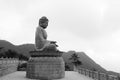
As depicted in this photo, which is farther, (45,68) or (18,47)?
(18,47)

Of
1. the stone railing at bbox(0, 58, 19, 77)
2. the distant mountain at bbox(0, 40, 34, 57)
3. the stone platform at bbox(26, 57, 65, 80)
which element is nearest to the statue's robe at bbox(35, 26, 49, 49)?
the stone platform at bbox(26, 57, 65, 80)

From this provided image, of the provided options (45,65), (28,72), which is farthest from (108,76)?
(28,72)

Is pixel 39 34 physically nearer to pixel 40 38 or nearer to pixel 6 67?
pixel 40 38

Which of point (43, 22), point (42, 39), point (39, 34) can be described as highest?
point (43, 22)

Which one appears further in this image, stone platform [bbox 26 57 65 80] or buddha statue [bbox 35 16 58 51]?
buddha statue [bbox 35 16 58 51]

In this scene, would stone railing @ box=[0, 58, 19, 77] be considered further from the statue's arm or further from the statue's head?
the statue's head

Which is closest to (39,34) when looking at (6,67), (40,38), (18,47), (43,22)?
(40,38)

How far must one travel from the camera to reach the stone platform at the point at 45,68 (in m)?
11.3

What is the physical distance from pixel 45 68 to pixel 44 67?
0.10 m

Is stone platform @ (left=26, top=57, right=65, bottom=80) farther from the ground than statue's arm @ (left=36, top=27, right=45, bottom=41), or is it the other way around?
statue's arm @ (left=36, top=27, right=45, bottom=41)

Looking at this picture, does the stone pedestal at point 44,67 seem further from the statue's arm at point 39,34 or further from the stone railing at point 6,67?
the stone railing at point 6,67

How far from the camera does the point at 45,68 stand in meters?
11.4

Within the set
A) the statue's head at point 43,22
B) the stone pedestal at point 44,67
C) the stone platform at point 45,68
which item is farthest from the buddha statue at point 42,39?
the stone platform at point 45,68

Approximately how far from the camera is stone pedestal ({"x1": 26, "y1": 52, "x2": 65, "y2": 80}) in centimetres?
1134
